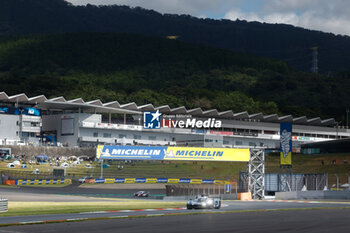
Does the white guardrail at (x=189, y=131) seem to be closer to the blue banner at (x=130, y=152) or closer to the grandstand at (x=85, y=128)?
the grandstand at (x=85, y=128)

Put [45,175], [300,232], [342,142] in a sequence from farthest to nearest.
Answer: [342,142] < [45,175] < [300,232]

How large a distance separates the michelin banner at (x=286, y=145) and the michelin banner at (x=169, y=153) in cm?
538

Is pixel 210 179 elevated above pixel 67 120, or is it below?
below

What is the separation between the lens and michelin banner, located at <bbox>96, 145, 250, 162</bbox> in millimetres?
59250

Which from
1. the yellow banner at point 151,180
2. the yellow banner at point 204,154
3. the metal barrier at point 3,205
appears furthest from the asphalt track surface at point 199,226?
the yellow banner at point 151,180

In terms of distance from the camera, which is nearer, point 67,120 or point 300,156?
point 300,156

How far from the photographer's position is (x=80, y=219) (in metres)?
34.7

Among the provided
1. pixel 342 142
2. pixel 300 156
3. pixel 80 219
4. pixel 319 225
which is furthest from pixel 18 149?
pixel 319 225

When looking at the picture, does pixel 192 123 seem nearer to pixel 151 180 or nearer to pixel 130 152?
pixel 151 180

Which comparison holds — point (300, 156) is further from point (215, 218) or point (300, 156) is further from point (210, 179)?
point (215, 218)

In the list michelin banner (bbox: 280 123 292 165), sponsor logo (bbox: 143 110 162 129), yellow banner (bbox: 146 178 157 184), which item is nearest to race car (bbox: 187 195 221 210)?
michelin banner (bbox: 280 123 292 165)

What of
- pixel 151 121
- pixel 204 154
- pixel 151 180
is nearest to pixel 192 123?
pixel 151 121

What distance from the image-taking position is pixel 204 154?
62.4 m

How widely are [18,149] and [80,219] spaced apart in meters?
75.3
